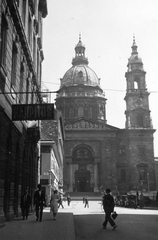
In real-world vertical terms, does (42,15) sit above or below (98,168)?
above

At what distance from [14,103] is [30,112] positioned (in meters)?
1.49

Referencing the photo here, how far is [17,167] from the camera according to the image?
1656cm

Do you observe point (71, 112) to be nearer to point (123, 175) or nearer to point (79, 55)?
point (79, 55)

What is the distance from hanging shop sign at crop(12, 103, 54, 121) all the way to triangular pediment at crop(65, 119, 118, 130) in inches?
2293

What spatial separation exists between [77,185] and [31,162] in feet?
166

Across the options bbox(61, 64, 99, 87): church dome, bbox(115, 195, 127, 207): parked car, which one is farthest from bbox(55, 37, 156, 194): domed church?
bbox(115, 195, 127, 207): parked car

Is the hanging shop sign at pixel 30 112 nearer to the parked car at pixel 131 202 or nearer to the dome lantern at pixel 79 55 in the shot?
the parked car at pixel 131 202

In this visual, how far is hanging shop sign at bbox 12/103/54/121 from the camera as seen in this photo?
1420cm

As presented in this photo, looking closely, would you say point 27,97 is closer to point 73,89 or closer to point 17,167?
point 17,167

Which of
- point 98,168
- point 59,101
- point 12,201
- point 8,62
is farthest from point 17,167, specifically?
point 59,101

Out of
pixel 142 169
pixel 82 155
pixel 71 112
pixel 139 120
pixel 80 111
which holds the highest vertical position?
pixel 80 111

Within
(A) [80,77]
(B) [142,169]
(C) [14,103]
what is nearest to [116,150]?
(B) [142,169]

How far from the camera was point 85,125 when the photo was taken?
73.2 meters

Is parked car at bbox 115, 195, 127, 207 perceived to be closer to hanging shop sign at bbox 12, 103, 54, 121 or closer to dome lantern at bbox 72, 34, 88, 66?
hanging shop sign at bbox 12, 103, 54, 121
